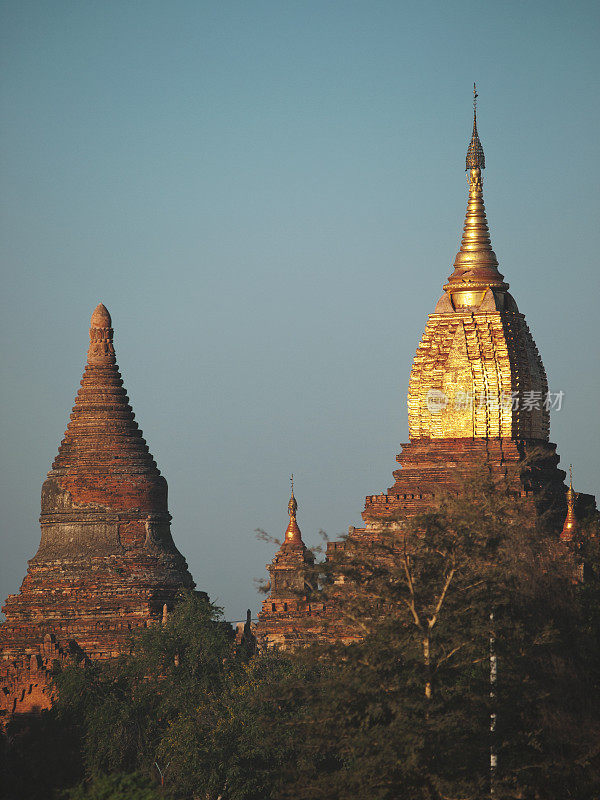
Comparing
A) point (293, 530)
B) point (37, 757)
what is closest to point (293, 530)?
point (293, 530)

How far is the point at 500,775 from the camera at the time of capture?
4047 centimetres

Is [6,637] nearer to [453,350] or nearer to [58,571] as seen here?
[58,571]

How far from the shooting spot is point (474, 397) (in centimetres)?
6512

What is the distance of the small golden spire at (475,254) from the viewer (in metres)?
67.2

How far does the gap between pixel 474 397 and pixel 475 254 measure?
516 centimetres

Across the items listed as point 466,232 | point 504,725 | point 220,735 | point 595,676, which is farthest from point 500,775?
point 466,232

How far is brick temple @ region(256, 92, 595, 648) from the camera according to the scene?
2505 inches

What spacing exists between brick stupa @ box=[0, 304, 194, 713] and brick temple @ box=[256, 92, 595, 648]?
419cm

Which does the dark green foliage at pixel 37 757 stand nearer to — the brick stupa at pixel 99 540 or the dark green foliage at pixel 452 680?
the dark green foliage at pixel 452 680

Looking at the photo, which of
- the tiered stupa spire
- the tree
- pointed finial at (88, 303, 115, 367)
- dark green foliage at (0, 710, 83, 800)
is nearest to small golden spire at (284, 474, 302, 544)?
the tiered stupa spire

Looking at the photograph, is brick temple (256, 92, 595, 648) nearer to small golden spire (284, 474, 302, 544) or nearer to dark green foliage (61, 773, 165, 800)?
small golden spire (284, 474, 302, 544)

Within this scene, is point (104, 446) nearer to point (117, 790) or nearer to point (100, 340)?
point (100, 340)

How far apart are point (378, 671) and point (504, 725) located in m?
2.49

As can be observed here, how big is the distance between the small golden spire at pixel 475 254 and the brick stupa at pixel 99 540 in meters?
10.9
